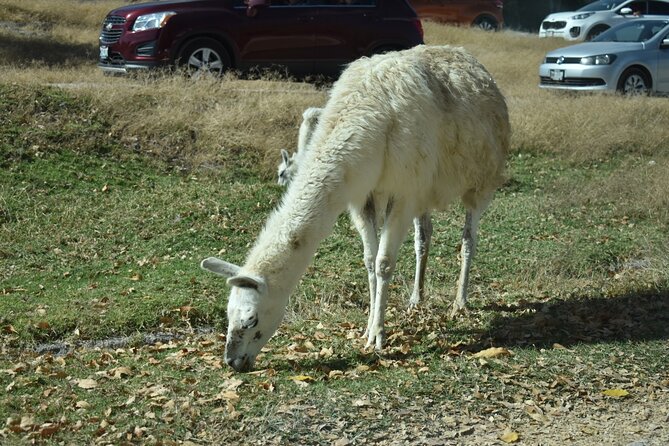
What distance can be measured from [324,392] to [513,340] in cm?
199

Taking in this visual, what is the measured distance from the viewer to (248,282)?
21.9 ft

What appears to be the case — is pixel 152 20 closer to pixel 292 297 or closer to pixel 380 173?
pixel 292 297

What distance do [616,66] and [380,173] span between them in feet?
46.5

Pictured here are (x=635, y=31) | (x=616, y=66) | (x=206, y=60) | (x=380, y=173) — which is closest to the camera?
(x=380, y=173)

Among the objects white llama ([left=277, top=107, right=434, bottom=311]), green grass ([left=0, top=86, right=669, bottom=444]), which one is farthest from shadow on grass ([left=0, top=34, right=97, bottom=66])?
white llama ([left=277, top=107, right=434, bottom=311])

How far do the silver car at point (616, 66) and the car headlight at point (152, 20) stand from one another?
29.3 feet

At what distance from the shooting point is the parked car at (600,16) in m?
31.7

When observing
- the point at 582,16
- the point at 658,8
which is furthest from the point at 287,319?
the point at 582,16

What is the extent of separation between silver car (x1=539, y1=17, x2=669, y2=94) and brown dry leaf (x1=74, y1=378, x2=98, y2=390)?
50.3 feet

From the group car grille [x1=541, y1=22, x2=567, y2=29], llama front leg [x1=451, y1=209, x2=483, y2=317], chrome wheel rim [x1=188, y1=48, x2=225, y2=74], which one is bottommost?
llama front leg [x1=451, y1=209, x2=483, y2=317]

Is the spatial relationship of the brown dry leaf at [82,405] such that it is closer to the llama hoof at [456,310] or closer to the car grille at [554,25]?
the llama hoof at [456,310]

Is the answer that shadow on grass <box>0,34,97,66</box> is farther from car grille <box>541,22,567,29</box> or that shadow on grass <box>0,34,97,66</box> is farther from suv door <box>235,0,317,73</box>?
car grille <box>541,22,567,29</box>

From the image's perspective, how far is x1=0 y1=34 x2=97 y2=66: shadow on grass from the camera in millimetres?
20531

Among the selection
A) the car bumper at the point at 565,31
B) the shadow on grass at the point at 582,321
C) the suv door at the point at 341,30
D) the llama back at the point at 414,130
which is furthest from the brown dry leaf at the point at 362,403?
the car bumper at the point at 565,31
